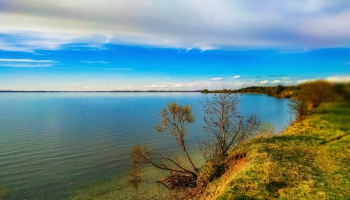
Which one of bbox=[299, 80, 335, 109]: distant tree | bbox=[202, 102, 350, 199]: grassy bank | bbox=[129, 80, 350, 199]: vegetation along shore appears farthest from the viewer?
bbox=[202, 102, 350, 199]: grassy bank

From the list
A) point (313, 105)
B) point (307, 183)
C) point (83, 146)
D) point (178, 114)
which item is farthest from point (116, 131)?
point (313, 105)

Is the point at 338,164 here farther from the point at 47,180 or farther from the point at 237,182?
the point at 47,180

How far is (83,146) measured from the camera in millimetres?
33594

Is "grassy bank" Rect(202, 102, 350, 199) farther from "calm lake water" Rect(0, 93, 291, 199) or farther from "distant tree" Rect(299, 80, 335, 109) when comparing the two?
"distant tree" Rect(299, 80, 335, 109)

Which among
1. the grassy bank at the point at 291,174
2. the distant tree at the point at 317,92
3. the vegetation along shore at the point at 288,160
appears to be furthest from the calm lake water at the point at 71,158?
the distant tree at the point at 317,92

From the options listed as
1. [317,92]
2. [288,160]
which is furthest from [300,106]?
[288,160]

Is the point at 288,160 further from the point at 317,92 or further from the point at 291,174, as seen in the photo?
the point at 317,92

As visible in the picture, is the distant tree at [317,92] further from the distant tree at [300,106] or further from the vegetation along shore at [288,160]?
the distant tree at [300,106]

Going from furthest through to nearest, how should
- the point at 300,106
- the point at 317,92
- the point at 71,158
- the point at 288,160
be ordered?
1. the point at 71,158
2. the point at 288,160
3. the point at 300,106
4. the point at 317,92

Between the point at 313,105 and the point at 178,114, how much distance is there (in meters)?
19.7

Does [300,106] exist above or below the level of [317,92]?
below

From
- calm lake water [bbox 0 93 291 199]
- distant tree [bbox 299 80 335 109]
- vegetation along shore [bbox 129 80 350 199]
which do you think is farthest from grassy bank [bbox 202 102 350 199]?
distant tree [bbox 299 80 335 109]

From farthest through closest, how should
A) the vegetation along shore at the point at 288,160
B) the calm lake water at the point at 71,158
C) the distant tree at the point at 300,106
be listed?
the calm lake water at the point at 71,158
the distant tree at the point at 300,106
the vegetation along shore at the point at 288,160

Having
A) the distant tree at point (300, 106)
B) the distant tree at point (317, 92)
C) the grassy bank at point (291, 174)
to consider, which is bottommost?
the grassy bank at point (291, 174)
